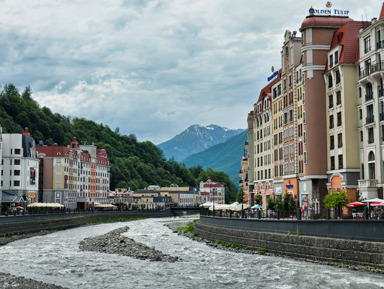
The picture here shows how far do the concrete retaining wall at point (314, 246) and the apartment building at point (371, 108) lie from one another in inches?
670

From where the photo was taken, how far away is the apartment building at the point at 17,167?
143125 millimetres

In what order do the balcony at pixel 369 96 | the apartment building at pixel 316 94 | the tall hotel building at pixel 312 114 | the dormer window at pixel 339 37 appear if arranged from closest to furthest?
the balcony at pixel 369 96
the tall hotel building at pixel 312 114
the dormer window at pixel 339 37
the apartment building at pixel 316 94

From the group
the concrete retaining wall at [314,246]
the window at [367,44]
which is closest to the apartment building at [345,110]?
the window at [367,44]

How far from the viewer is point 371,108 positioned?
217 feet

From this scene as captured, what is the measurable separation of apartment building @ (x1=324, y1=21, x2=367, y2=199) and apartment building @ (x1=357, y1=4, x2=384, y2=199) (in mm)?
852

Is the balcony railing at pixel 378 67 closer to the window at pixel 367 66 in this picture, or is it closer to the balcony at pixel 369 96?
the window at pixel 367 66

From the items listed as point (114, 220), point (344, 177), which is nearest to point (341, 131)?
point (344, 177)

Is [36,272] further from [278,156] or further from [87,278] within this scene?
[278,156]

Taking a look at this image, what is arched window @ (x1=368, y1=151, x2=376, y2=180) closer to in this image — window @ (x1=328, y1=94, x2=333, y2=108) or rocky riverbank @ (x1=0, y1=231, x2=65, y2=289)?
window @ (x1=328, y1=94, x2=333, y2=108)

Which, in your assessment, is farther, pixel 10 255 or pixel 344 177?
pixel 344 177

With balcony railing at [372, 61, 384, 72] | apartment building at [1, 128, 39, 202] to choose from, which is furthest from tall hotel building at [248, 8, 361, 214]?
apartment building at [1, 128, 39, 202]

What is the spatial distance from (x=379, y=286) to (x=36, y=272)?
81.0 ft

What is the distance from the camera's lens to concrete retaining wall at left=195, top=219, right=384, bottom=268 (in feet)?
121

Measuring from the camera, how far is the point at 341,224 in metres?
41.0
